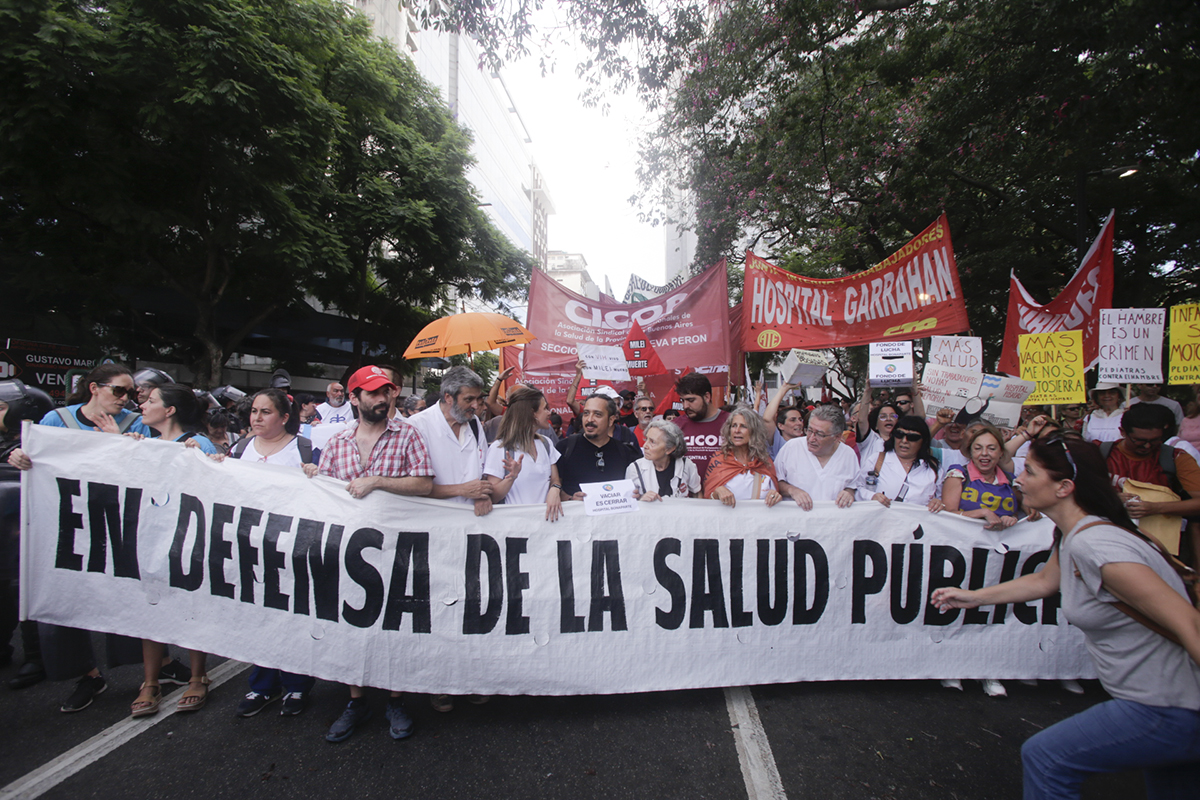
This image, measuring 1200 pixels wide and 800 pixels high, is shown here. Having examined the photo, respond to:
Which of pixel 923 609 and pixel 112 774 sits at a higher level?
pixel 923 609

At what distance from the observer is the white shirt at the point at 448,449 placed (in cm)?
338

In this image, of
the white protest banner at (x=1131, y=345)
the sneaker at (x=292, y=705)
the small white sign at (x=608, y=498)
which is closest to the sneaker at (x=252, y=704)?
the sneaker at (x=292, y=705)

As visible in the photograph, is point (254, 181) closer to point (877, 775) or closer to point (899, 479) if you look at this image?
point (899, 479)

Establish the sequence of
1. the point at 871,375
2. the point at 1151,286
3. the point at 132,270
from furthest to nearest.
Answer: the point at 132,270 → the point at 1151,286 → the point at 871,375

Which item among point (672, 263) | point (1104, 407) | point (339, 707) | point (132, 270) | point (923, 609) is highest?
point (672, 263)

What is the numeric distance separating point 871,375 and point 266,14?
48.3ft

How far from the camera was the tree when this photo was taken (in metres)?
10.3

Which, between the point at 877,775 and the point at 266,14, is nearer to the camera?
the point at 877,775

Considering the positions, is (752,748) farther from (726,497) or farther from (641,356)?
(641,356)

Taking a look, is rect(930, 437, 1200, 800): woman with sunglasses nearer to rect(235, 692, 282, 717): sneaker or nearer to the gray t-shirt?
the gray t-shirt

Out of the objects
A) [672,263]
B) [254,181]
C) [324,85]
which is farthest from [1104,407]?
[672,263]

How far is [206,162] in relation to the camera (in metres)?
12.6

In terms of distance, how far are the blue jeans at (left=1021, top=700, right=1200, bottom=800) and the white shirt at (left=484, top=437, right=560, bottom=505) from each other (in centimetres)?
261

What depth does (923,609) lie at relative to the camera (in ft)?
11.0
